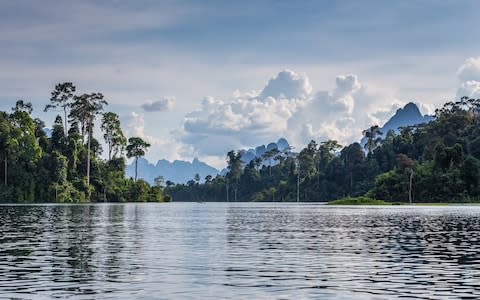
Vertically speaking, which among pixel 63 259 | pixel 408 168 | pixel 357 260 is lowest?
pixel 357 260

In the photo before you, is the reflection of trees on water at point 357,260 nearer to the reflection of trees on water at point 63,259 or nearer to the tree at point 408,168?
the reflection of trees on water at point 63,259

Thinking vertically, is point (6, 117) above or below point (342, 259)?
above

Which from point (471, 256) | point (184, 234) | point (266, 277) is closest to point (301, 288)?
point (266, 277)

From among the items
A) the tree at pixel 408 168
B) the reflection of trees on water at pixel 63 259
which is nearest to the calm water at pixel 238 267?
the reflection of trees on water at pixel 63 259

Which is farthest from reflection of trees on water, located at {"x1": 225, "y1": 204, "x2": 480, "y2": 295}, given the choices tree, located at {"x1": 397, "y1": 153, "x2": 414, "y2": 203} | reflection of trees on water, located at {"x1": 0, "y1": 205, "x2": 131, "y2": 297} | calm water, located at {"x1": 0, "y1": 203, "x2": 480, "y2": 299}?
tree, located at {"x1": 397, "y1": 153, "x2": 414, "y2": 203}

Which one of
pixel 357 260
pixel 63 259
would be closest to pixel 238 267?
pixel 357 260

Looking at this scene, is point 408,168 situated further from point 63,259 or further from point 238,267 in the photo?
point 63,259

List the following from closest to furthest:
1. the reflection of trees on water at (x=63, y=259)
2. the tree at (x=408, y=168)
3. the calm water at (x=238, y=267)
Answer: the calm water at (x=238, y=267) → the reflection of trees on water at (x=63, y=259) → the tree at (x=408, y=168)

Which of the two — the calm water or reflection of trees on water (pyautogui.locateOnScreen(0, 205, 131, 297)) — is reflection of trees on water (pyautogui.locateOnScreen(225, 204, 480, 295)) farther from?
reflection of trees on water (pyautogui.locateOnScreen(0, 205, 131, 297))

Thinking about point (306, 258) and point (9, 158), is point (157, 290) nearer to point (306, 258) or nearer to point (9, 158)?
point (306, 258)

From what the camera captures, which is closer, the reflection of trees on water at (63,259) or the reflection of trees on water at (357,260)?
the reflection of trees on water at (63,259)

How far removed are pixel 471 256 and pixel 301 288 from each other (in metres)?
14.4

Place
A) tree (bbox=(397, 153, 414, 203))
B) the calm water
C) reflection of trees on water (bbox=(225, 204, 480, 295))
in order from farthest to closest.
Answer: tree (bbox=(397, 153, 414, 203)) → reflection of trees on water (bbox=(225, 204, 480, 295)) → the calm water

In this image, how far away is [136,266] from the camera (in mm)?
28734
